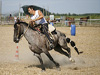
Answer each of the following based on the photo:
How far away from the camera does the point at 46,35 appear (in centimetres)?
844

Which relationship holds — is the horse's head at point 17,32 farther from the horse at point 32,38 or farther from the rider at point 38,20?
the rider at point 38,20

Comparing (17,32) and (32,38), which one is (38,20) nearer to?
(32,38)

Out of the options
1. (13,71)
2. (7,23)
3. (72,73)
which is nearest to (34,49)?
(13,71)

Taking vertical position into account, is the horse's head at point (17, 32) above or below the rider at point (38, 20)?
below

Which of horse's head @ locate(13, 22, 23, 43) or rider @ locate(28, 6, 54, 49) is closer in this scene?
horse's head @ locate(13, 22, 23, 43)

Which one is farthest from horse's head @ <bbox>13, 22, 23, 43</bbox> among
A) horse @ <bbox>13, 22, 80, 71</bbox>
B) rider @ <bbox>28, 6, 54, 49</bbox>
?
rider @ <bbox>28, 6, 54, 49</bbox>

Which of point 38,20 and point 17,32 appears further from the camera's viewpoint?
point 38,20

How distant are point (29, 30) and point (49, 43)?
3.50 feet

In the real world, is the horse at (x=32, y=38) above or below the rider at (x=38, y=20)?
below

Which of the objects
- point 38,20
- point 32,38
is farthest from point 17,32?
point 38,20

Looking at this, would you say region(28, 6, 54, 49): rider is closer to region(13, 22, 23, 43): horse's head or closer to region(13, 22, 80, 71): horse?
region(13, 22, 80, 71): horse

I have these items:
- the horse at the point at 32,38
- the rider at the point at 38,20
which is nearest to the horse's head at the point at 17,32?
the horse at the point at 32,38

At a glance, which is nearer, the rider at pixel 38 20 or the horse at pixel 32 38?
the horse at pixel 32 38

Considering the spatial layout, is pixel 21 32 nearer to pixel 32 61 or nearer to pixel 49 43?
pixel 49 43
